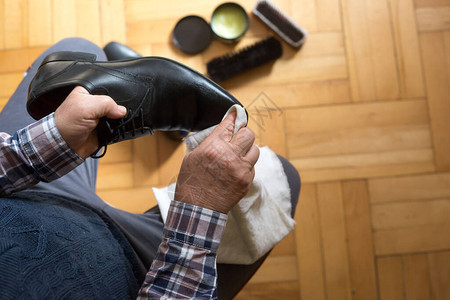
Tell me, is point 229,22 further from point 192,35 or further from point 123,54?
point 123,54

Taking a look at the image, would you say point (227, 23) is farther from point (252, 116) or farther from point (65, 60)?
point (65, 60)

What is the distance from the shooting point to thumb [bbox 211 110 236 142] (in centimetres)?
50

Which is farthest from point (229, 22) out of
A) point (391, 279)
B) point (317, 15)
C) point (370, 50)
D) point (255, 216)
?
point (391, 279)

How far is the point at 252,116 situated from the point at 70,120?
0.61 m

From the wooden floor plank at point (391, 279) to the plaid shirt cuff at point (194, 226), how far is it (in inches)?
29.3

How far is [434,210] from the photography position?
3.34 feet

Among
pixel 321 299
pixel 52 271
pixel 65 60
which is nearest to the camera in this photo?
pixel 52 271

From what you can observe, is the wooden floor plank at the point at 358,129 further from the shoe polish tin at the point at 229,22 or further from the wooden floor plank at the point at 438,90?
the shoe polish tin at the point at 229,22

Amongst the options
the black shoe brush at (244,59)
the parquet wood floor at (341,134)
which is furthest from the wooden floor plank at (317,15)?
the black shoe brush at (244,59)

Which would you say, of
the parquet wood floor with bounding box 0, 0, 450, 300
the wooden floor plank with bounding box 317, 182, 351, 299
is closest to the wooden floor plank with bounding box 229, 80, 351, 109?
the parquet wood floor with bounding box 0, 0, 450, 300

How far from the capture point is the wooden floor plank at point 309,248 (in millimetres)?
996

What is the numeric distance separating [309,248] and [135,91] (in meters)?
0.69

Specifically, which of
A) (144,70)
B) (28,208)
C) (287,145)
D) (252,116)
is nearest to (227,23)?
(252,116)

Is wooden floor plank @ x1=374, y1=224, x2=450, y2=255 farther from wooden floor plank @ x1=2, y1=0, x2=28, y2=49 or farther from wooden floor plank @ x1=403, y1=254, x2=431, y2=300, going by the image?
wooden floor plank @ x1=2, y1=0, x2=28, y2=49
